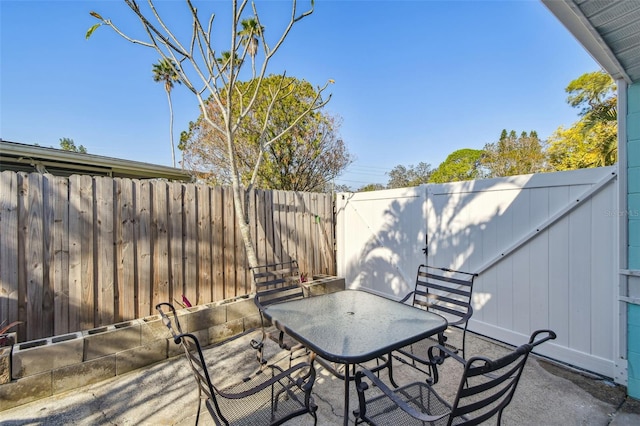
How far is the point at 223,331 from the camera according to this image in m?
3.37

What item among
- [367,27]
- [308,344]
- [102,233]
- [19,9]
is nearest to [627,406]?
[308,344]

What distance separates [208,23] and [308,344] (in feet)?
12.7

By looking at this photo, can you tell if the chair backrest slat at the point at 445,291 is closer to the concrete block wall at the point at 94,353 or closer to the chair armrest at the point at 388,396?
the chair armrest at the point at 388,396

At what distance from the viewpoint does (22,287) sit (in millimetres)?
2471

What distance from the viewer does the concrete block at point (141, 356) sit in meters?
2.64

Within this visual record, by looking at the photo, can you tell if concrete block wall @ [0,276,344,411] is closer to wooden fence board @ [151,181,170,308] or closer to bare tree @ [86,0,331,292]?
wooden fence board @ [151,181,170,308]

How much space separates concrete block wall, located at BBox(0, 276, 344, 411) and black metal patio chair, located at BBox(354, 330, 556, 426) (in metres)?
2.31

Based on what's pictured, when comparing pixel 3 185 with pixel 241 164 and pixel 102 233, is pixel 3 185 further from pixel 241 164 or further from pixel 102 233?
pixel 241 164

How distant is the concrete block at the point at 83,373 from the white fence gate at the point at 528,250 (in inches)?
148

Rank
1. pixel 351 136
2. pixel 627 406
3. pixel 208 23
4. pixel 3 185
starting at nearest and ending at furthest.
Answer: pixel 627 406, pixel 3 185, pixel 208 23, pixel 351 136

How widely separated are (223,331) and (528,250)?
145 inches

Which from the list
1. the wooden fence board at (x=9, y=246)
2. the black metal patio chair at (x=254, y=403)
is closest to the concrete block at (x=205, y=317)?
the wooden fence board at (x=9, y=246)

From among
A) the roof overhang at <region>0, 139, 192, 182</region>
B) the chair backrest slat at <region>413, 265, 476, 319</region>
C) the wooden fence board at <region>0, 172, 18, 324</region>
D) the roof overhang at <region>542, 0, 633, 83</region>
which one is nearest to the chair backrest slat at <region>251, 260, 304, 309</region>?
the chair backrest slat at <region>413, 265, 476, 319</region>

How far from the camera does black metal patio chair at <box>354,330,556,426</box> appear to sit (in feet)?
3.62
